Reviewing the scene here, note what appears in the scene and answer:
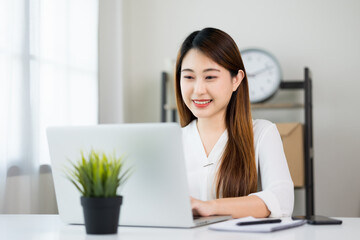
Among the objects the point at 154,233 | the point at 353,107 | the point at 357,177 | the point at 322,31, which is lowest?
the point at 357,177

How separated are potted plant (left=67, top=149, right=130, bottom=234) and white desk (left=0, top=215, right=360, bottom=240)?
0.03 meters

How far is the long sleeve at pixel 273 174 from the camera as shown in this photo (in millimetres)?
Answer: 1536

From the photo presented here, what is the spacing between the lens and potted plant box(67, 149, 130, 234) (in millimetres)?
1092

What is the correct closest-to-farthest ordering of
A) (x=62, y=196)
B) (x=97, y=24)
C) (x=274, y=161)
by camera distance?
(x=62, y=196), (x=274, y=161), (x=97, y=24)

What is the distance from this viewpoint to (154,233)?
113 cm

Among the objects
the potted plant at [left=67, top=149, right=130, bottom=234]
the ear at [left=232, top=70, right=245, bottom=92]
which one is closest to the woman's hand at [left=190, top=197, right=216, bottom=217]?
the potted plant at [left=67, top=149, right=130, bottom=234]

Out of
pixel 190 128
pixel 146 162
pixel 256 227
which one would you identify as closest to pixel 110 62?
pixel 190 128

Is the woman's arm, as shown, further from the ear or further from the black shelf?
the black shelf

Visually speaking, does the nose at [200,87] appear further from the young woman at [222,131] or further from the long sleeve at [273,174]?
the long sleeve at [273,174]

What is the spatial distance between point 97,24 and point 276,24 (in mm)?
1192

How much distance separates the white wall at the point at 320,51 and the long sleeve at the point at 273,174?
5.45 ft

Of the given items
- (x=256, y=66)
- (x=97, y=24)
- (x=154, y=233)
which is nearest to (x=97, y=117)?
(x=97, y=24)

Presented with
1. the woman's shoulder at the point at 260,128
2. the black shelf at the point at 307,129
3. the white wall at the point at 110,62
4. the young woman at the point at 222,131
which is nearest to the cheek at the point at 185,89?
the young woman at the point at 222,131

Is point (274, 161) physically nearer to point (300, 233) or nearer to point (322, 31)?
point (300, 233)
